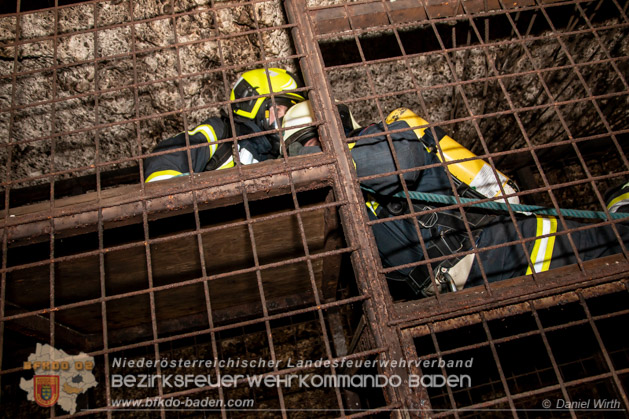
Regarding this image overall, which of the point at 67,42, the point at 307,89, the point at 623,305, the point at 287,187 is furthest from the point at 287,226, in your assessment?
the point at 623,305

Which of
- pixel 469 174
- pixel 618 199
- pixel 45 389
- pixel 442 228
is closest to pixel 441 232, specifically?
pixel 442 228

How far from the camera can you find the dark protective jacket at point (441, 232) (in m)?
2.05

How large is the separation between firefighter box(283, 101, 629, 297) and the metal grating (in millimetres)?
254

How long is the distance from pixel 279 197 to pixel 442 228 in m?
0.92

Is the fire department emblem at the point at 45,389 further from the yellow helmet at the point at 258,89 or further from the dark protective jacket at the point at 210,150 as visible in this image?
the yellow helmet at the point at 258,89

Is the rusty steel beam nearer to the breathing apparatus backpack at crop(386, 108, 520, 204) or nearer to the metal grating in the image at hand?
the metal grating

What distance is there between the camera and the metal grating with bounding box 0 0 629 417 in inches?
59.8

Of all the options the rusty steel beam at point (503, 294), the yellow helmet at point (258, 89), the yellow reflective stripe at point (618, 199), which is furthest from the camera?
the yellow helmet at point (258, 89)

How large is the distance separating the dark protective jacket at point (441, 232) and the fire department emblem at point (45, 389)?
219 centimetres

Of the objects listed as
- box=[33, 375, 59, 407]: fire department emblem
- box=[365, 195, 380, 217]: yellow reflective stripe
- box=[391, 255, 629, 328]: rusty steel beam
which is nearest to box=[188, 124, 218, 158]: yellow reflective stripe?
box=[365, 195, 380, 217]: yellow reflective stripe

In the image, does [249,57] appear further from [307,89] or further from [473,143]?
[473,143]

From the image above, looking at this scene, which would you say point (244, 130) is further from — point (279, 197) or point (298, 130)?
point (279, 197)

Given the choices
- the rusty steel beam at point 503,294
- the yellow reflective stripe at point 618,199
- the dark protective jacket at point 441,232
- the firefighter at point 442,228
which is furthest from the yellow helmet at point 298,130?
the yellow reflective stripe at point 618,199

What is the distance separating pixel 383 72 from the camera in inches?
118
